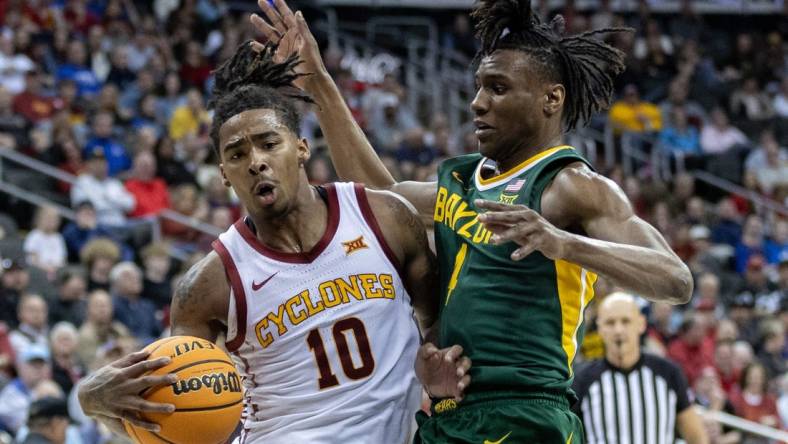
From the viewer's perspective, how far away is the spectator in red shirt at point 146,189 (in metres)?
11.4

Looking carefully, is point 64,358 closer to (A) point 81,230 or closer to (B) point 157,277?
(B) point 157,277

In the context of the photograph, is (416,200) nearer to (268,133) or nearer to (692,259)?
(268,133)

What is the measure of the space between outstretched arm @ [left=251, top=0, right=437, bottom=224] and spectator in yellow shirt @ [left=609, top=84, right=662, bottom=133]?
12144 millimetres

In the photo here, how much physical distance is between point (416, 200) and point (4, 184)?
723cm

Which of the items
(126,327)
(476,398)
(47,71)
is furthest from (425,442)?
(47,71)

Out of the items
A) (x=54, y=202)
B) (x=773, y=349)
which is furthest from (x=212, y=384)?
(x=773, y=349)

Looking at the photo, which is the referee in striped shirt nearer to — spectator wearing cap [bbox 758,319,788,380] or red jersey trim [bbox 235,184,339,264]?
red jersey trim [bbox 235,184,339,264]

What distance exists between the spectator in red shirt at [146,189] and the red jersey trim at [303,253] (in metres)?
7.20

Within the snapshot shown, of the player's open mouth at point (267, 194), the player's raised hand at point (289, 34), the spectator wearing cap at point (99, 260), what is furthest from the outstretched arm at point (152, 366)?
the spectator wearing cap at point (99, 260)

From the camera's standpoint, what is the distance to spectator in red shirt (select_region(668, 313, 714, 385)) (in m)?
11.7

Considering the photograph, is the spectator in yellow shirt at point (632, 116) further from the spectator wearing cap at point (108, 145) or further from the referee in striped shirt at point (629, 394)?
the referee in striped shirt at point (629, 394)

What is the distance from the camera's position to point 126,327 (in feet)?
31.7

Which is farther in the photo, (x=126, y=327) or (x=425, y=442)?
(x=126, y=327)

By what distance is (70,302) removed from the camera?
973cm
